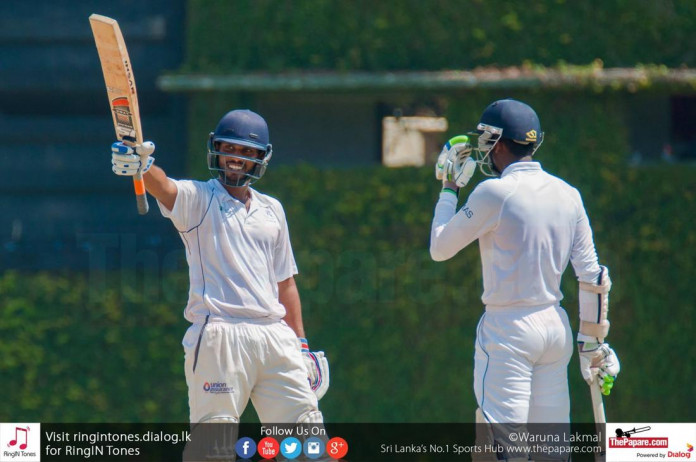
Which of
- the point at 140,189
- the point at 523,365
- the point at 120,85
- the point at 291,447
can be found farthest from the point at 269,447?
the point at 120,85

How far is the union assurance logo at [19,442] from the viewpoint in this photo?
6.46m

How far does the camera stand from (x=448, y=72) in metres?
8.67

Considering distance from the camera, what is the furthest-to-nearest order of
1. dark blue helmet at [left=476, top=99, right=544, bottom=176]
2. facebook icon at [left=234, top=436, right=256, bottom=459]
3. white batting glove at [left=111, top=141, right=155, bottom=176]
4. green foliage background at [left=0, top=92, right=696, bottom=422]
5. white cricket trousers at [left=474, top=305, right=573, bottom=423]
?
green foliage background at [left=0, top=92, right=696, bottom=422]
facebook icon at [left=234, top=436, right=256, bottom=459]
dark blue helmet at [left=476, top=99, right=544, bottom=176]
white cricket trousers at [left=474, top=305, right=573, bottom=423]
white batting glove at [left=111, top=141, right=155, bottom=176]

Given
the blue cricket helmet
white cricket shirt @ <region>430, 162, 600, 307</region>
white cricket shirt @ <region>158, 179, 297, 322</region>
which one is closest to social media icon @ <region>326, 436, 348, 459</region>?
white cricket shirt @ <region>158, 179, 297, 322</region>

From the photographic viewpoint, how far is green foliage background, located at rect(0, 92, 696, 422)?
8.70m

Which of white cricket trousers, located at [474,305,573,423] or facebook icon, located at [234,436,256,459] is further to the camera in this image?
facebook icon, located at [234,436,256,459]

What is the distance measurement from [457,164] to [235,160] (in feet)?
3.55

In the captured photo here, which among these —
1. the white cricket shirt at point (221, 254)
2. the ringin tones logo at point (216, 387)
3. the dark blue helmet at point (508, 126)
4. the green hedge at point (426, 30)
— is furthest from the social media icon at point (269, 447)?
the green hedge at point (426, 30)

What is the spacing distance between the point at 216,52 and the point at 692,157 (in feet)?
13.3

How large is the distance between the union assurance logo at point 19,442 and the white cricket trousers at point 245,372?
72.7 inches

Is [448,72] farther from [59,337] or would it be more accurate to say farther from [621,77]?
[59,337]

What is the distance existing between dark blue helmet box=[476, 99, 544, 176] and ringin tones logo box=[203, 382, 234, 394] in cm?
165

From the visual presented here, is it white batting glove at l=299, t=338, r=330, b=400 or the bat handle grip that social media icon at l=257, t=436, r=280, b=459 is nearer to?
white batting glove at l=299, t=338, r=330, b=400

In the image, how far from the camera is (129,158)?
15.7 ft
